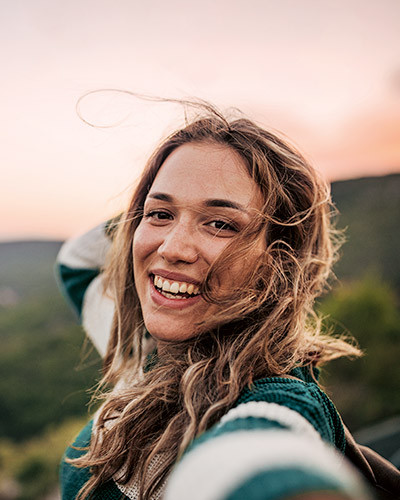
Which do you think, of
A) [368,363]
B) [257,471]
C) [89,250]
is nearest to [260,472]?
[257,471]

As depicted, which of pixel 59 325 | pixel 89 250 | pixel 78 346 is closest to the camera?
pixel 89 250

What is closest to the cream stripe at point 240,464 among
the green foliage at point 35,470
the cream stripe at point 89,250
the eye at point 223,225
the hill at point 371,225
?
the eye at point 223,225

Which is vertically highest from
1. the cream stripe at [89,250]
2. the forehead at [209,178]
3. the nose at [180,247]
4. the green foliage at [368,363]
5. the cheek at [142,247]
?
the forehead at [209,178]

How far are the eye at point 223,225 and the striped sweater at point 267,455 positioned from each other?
0.45 m

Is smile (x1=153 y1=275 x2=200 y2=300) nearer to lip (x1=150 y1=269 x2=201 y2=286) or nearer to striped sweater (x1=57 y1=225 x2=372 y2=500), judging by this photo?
lip (x1=150 y1=269 x2=201 y2=286)

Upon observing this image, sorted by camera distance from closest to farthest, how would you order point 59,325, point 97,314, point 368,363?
point 97,314
point 368,363
point 59,325

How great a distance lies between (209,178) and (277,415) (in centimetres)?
75

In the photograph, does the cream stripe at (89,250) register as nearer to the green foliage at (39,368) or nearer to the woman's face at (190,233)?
the woman's face at (190,233)

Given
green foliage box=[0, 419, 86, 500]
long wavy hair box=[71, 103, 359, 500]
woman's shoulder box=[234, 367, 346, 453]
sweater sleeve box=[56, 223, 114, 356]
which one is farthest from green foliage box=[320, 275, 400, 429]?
woman's shoulder box=[234, 367, 346, 453]

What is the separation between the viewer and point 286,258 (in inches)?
55.4

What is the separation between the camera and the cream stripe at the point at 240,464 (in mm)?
544

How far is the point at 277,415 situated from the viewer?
0.76 metres

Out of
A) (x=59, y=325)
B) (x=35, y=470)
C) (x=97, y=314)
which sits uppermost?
(x=97, y=314)

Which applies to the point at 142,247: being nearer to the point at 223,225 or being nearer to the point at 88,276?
the point at 223,225
